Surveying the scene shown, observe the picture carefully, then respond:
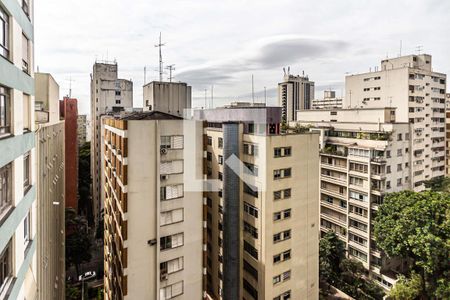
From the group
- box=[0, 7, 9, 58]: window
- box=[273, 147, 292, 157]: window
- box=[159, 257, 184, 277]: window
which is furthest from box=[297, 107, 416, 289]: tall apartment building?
box=[0, 7, 9, 58]: window

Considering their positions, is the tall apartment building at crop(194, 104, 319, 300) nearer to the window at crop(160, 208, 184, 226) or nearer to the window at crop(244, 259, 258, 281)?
the window at crop(244, 259, 258, 281)

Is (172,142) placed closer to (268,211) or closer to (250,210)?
(268,211)

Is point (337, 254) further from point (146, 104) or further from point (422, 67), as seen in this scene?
point (422, 67)

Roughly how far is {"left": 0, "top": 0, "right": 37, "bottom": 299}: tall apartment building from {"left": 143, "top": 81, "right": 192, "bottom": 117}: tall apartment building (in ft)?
47.6

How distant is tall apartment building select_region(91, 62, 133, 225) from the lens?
47.6 m

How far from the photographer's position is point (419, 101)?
4088 centimetres

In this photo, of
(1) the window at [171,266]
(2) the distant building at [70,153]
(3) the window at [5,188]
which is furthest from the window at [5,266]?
(2) the distant building at [70,153]

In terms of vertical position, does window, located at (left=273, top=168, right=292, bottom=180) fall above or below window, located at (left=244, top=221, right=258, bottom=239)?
above

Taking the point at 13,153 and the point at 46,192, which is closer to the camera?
the point at 13,153

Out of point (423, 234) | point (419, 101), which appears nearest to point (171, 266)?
point (423, 234)

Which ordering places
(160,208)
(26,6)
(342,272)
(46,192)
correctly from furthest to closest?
(342,272)
(46,192)
(160,208)
(26,6)

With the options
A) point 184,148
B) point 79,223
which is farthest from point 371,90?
point 79,223

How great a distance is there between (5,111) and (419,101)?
Result: 46.6 meters

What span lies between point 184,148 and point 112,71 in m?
41.2
